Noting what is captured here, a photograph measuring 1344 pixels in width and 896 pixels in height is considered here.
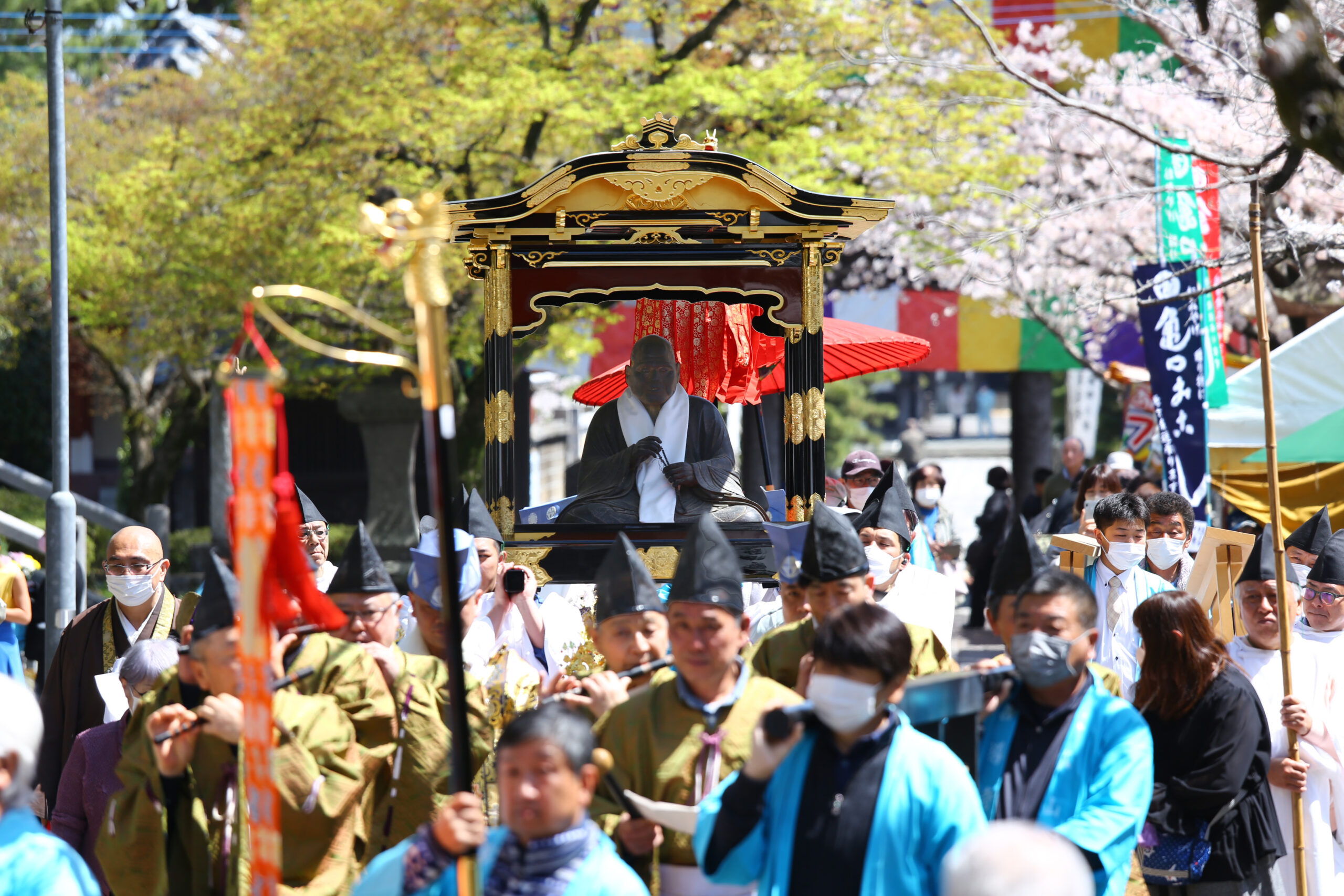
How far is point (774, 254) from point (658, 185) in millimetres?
703

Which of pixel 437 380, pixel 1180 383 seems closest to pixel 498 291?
pixel 1180 383

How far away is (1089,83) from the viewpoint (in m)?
14.1

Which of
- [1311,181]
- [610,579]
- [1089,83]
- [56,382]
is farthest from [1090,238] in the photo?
[610,579]

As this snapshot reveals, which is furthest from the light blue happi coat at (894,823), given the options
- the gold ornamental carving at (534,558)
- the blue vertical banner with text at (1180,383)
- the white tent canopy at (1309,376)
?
the white tent canopy at (1309,376)

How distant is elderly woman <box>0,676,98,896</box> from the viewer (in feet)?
9.46

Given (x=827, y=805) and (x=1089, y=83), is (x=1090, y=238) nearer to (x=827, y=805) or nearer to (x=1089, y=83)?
(x=1089, y=83)

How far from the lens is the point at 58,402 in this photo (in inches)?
311

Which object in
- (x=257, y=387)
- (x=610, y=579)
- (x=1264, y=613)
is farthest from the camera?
(x=1264, y=613)

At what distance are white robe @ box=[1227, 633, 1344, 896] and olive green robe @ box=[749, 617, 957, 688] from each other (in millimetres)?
1190

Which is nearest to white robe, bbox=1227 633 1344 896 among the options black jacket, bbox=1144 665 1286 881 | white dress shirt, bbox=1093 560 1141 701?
black jacket, bbox=1144 665 1286 881

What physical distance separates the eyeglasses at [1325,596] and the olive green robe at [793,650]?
5.25ft

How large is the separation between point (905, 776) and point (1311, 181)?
9.49 meters

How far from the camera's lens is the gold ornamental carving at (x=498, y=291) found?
7.01 m

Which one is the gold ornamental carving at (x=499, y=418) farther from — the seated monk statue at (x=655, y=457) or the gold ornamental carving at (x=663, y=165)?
the gold ornamental carving at (x=663, y=165)
